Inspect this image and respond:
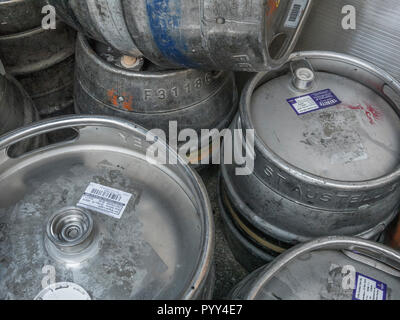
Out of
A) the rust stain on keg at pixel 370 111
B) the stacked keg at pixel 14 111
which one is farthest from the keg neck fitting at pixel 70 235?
the rust stain on keg at pixel 370 111

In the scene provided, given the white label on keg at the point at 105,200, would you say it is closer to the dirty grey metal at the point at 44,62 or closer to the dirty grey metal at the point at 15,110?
the dirty grey metal at the point at 15,110

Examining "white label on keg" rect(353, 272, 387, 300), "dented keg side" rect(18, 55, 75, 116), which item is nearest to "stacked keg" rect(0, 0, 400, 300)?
"white label on keg" rect(353, 272, 387, 300)

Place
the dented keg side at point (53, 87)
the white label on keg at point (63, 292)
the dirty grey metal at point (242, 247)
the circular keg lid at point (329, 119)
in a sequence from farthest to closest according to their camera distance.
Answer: the dented keg side at point (53, 87) → the dirty grey metal at point (242, 247) → the circular keg lid at point (329, 119) → the white label on keg at point (63, 292)

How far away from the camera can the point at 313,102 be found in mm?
1374

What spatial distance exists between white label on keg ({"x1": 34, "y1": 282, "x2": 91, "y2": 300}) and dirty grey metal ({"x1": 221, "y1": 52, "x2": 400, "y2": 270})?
60 cm

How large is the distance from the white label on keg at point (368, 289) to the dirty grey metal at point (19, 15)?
4.68 feet

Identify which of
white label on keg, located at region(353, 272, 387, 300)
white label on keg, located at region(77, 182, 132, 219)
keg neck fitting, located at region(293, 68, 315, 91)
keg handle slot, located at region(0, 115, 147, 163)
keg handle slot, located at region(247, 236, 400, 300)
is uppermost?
keg neck fitting, located at region(293, 68, 315, 91)

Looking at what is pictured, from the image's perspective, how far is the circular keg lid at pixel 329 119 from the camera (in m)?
1.24

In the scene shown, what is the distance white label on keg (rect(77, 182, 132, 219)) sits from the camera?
1.14 meters

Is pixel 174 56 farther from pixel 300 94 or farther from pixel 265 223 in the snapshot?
pixel 265 223

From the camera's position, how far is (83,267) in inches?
40.7

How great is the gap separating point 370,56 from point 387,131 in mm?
453

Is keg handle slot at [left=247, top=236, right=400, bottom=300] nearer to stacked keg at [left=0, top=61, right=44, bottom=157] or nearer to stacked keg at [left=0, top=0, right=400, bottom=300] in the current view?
stacked keg at [left=0, top=0, right=400, bottom=300]
